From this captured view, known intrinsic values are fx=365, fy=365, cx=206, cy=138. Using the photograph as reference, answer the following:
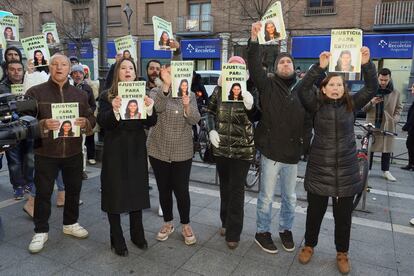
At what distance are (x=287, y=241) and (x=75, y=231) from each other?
7.09ft

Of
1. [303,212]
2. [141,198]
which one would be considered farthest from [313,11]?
[141,198]

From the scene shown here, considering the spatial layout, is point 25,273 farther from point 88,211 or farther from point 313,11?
point 313,11

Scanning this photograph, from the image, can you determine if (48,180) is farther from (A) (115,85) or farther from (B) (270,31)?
(B) (270,31)

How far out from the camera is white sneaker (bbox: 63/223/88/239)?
3740 mm

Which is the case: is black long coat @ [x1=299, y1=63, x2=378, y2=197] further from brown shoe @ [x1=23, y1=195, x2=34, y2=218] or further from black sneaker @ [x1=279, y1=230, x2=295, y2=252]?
brown shoe @ [x1=23, y1=195, x2=34, y2=218]

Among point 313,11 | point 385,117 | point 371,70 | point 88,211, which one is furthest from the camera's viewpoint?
point 313,11

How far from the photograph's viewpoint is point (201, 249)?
358 cm

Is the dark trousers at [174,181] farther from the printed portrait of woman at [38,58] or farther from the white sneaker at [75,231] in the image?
the printed portrait of woman at [38,58]

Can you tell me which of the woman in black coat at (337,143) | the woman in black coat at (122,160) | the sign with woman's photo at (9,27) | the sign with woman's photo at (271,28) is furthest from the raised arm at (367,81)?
the sign with woman's photo at (9,27)

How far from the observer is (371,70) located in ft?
9.98

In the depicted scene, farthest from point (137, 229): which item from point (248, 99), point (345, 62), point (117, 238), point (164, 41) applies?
Result: point (345, 62)

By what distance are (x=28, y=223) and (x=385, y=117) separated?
5677 mm

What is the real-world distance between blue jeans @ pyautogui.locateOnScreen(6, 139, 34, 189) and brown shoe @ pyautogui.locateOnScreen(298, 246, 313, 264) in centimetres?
347

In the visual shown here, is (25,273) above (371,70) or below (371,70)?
below
